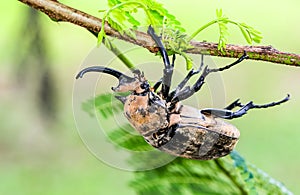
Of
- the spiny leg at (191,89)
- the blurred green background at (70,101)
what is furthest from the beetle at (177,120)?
the blurred green background at (70,101)

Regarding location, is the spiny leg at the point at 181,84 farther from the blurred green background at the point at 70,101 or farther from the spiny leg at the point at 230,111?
the blurred green background at the point at 70,101

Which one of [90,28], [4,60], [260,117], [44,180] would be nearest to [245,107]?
[90,28]

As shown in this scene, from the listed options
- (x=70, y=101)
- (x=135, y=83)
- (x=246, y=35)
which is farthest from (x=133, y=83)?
(x=70, y=101)

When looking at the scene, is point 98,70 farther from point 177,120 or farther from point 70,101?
point 70,101

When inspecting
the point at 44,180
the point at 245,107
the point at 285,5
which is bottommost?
the point at 44,180

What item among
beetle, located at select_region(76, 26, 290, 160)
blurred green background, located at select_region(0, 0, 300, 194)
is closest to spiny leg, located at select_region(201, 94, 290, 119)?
beetle, located at select_region(76, 26, 290, 160)

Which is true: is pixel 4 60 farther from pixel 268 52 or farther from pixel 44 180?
pixel 268 52

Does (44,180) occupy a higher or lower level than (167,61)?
lower
